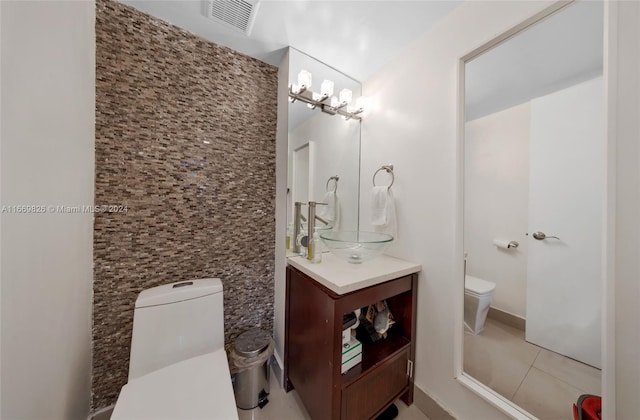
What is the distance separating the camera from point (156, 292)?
39.6 inches

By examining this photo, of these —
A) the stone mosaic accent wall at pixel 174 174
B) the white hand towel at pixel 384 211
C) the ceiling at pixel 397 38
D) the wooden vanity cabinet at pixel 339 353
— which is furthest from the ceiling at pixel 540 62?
the stone mosaic accent wall at pixel 174 174

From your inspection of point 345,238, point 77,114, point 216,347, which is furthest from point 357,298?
point 77,114

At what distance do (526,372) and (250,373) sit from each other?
1412 mm

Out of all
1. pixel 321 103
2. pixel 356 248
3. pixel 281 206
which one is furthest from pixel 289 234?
pixel 321 103

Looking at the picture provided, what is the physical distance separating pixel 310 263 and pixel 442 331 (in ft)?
2.69

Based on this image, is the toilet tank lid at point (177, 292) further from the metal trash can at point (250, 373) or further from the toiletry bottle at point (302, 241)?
the toiletry bottle at point (302, 241)

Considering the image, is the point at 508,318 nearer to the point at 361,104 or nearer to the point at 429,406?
the point at 429,406

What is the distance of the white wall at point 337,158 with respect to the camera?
5.00 feet

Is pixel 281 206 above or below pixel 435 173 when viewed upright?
below

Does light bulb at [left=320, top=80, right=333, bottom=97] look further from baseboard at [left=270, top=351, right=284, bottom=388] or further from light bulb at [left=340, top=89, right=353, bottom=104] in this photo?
baseboard at [left=270, top=351, right=284, bottom=388]

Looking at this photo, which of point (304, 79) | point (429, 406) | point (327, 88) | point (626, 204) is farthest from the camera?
point (327, 88)

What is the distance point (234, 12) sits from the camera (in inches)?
42.0

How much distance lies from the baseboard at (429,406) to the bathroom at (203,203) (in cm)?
1

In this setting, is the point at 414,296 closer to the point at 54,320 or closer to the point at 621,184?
the point at 621,184
